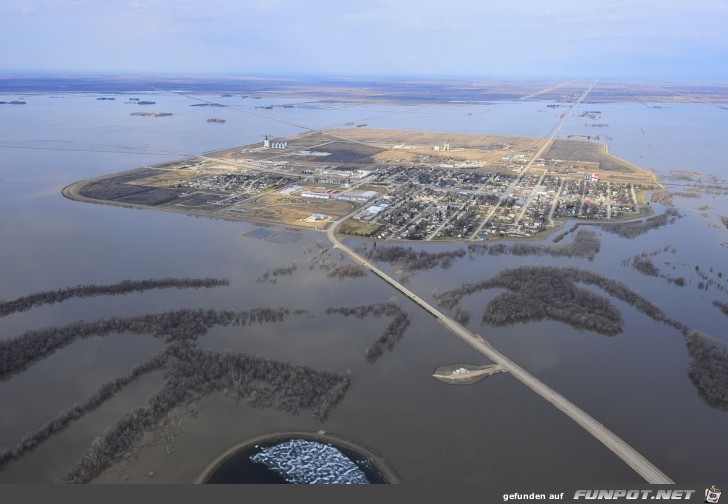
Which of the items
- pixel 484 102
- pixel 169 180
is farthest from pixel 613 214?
pixel 484 102

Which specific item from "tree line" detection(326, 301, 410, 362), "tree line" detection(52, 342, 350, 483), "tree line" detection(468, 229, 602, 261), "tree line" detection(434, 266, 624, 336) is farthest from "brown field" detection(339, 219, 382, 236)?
"tree line" detection(52, 342, 350, 483)

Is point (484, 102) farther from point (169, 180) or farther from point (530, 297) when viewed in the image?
point (530, 297)

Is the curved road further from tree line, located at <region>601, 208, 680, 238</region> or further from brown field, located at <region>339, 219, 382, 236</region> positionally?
tree line, located at <region>601, 208, 680, 238</region>

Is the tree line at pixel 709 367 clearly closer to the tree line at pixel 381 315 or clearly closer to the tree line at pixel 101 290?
the tree line at pixel 381 315

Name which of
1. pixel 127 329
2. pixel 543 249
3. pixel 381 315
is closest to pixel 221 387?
pixel 127 329

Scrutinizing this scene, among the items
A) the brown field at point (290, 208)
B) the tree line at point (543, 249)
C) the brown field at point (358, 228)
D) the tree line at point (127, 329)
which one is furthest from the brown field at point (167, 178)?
the tree line at point (543, 249)
